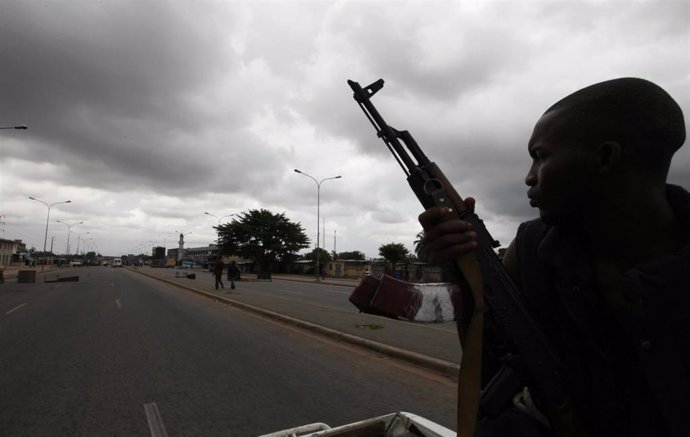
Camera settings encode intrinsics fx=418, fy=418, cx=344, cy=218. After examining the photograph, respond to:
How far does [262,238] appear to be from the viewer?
51.9 metres

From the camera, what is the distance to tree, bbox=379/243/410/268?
4591 centimetres

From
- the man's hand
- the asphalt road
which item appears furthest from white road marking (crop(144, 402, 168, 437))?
the man's hand

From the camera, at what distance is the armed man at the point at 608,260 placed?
1.04 m

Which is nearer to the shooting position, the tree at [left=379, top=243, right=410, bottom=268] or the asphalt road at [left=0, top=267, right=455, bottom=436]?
the asphalt road at [left=0, top=267, right=455, bottom=436]

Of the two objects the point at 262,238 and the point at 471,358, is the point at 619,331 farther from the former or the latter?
the point at 262,238

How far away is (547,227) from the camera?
137 centimetres

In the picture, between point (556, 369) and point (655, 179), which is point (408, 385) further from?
point (655, 179)

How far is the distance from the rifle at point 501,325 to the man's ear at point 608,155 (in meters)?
0.39

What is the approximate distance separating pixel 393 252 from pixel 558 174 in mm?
45219

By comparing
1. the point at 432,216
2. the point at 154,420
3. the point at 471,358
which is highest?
the point at 432,216

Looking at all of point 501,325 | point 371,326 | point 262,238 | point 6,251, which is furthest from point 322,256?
point 6,251

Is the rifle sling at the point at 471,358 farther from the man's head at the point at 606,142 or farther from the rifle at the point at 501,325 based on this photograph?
the man's head at the point at 606,142

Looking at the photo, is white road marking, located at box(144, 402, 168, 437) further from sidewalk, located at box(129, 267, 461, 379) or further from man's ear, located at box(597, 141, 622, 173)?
man's ear, located at box(597, 141, 622, 173)

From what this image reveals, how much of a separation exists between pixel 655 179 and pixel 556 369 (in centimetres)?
61
